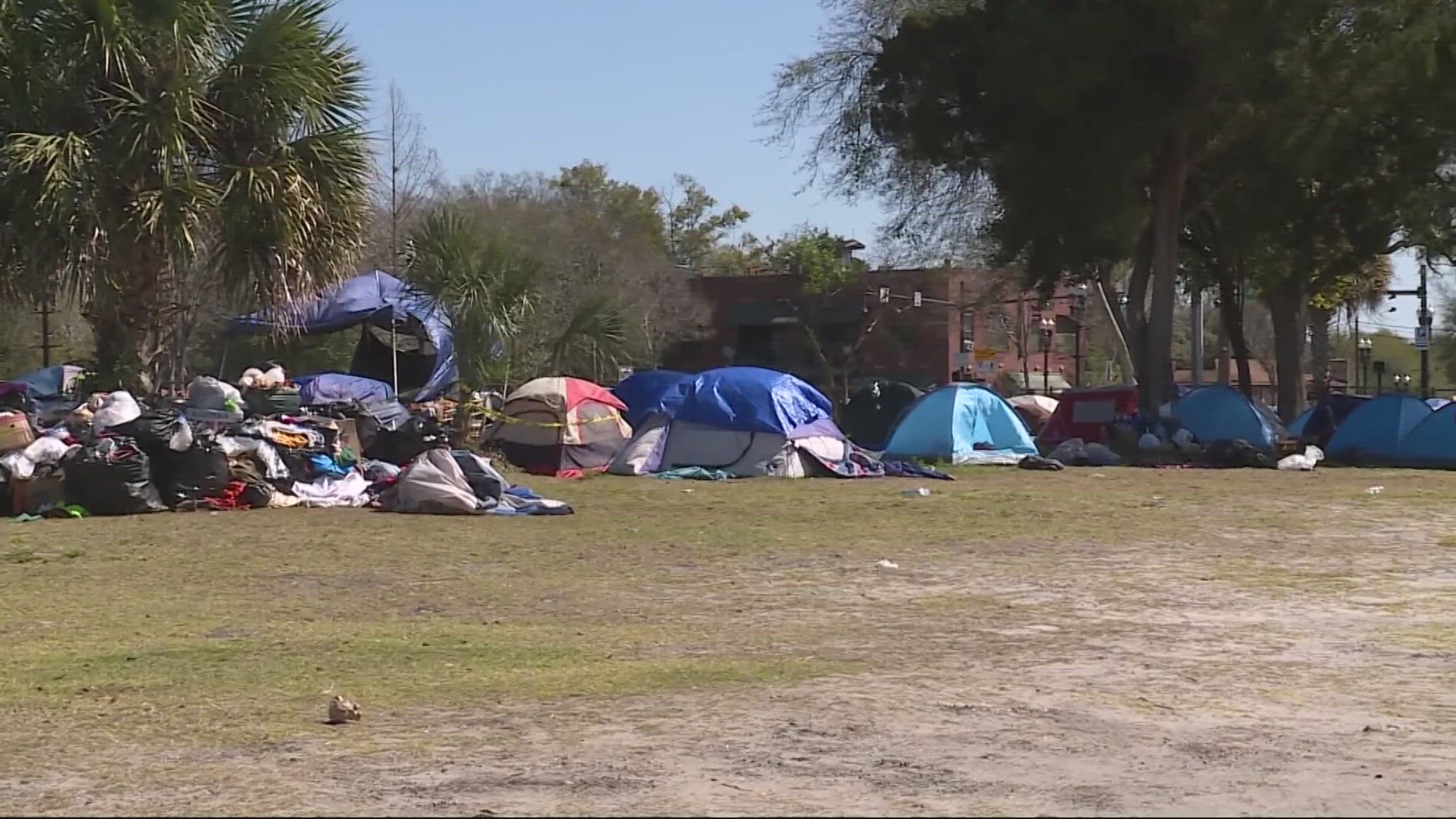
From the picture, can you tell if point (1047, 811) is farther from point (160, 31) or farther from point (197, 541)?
point (160, 31)

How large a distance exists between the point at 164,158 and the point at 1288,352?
2549 cm

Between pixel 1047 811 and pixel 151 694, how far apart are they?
444 cm

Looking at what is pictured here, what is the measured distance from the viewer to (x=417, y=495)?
16547 millimetres

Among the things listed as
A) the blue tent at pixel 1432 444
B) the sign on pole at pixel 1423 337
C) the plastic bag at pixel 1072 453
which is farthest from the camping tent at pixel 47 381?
the sign on pole at pixel 1423 337

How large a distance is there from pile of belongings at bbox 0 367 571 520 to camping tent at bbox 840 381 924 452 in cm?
1470

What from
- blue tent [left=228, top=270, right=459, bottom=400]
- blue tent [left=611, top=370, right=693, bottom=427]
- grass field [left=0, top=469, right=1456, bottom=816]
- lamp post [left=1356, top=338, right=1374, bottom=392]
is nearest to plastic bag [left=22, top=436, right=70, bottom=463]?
grass field [left=0, top=469, right=1456, bottom=816]

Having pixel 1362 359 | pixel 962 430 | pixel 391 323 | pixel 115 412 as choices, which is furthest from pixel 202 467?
pixel 1362 359

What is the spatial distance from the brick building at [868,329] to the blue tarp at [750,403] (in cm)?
3941

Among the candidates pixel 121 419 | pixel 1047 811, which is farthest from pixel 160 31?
pixel 1047 811

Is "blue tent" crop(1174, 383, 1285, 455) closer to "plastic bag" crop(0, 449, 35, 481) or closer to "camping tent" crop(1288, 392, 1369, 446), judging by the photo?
"camping tent" crop(1288, 392, 1369, 446)

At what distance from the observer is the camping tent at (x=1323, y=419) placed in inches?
1136

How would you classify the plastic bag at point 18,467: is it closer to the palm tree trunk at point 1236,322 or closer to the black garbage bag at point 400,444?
the black garbage bag at point 400,444

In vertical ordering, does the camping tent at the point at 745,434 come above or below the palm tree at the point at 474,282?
below

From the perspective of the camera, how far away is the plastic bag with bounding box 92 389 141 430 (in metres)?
16.8
